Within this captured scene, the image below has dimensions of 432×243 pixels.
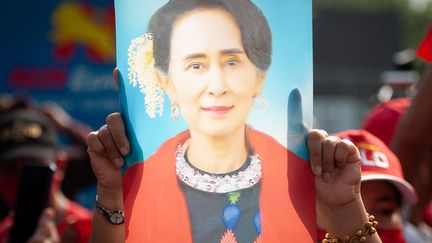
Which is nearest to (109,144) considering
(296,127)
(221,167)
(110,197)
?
(110,197)

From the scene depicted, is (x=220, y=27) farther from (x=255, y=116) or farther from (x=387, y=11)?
(x=387, y=11)

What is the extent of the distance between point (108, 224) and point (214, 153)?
37cm

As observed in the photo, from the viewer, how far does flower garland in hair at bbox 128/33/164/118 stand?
5.62 feet

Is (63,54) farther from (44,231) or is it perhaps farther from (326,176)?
(326,176)

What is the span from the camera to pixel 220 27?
5.57 feet

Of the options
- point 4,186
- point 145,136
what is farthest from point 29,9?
point 145,136

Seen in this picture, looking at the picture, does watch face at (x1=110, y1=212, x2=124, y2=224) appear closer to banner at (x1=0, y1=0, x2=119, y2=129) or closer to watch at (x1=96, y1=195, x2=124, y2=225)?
watch at (x1=96, y1=195, x2=124, y2=225)

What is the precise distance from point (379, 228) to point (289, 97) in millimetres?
1208

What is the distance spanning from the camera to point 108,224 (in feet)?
6.51

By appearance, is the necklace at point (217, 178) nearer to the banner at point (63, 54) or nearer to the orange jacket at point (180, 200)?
the orange jacket at point (180, 200)

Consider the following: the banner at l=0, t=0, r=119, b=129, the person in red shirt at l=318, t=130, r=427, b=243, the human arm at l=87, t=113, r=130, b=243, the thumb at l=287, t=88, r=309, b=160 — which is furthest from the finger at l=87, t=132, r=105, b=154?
the banner at l=0, t=0, r=119, b=129

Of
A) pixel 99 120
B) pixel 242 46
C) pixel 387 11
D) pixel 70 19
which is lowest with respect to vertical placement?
pixel 387 11

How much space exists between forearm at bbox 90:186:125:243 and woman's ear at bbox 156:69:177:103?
1.06ft

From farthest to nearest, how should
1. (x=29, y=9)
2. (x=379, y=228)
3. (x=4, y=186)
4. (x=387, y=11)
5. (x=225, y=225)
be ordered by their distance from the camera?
(x=387, y=11) → (x=29, y=9) → (x=4, y=186) → (x=379, y=228) → (x=225, y=225)
